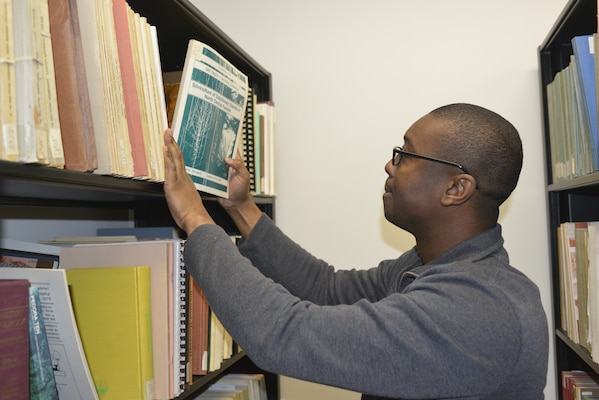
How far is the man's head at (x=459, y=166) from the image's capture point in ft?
3.66

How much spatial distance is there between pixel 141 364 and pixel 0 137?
0.50m

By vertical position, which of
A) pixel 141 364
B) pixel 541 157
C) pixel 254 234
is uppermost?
pixel 541 157

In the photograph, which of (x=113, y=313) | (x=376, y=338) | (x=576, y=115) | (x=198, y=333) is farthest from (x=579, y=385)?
(x=113, y=313)

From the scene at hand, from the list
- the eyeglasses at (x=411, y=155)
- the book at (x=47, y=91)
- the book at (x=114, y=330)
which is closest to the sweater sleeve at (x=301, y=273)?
the eyeglasses at (x=411, y=155)

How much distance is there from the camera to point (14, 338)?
2.57 ft

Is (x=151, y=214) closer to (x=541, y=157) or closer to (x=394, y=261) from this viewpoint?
(x=394, y=261)

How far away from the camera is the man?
2.95 ft

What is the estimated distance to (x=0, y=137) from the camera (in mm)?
688

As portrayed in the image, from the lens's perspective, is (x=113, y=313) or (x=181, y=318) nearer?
(x=113, y=313)

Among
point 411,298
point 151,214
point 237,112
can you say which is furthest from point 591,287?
point 151,214

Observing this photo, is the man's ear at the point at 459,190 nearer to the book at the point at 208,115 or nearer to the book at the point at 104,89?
the book at the point at 208,115

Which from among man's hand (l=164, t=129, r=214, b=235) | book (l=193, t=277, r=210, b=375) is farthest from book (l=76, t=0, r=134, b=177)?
book (l=193, t=277, r=210, b=375)

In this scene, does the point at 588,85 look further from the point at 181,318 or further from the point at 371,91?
the point at 181,318

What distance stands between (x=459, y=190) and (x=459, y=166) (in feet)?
0.17
